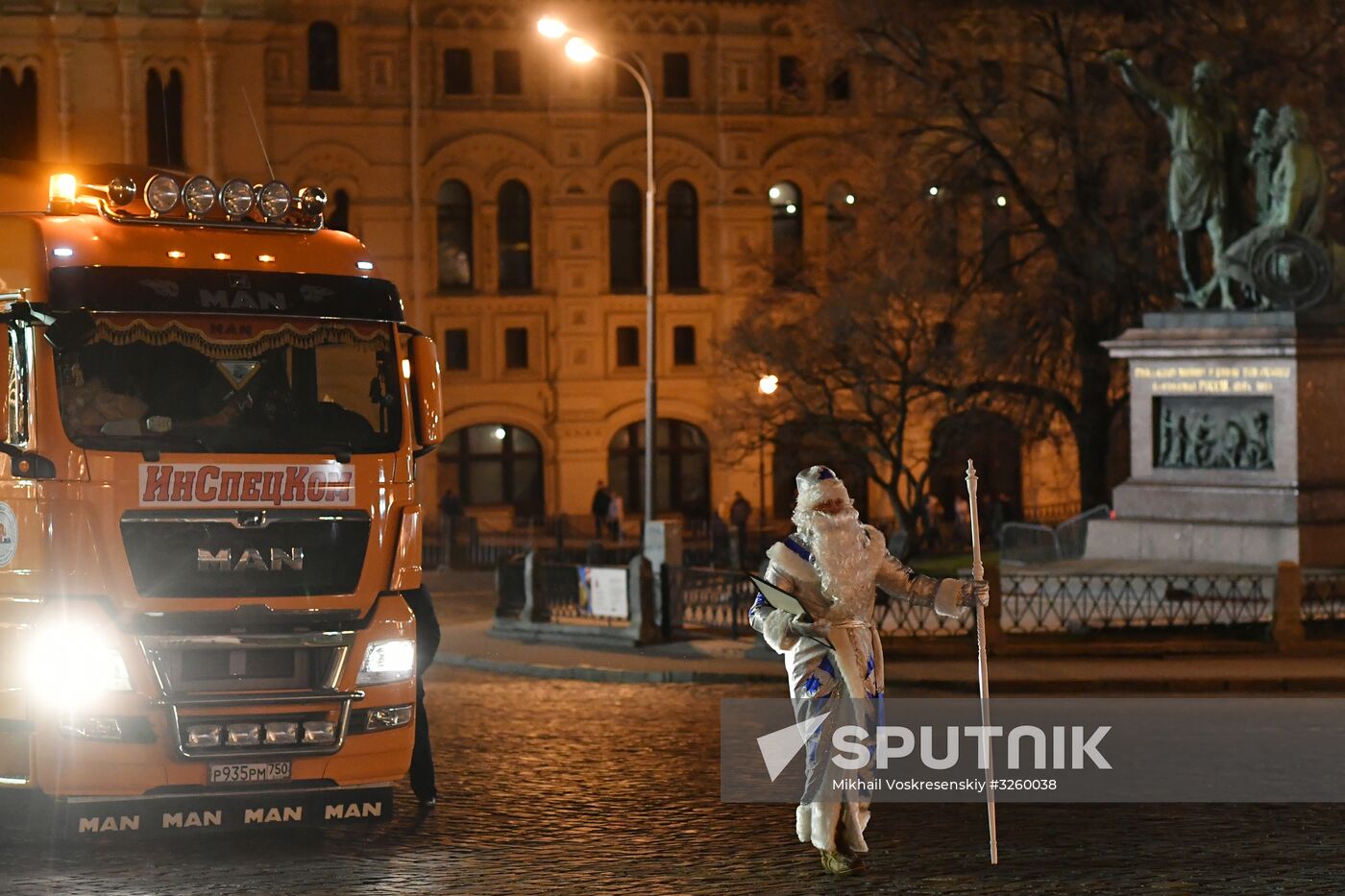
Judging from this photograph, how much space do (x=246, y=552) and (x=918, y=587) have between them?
3.48 meters

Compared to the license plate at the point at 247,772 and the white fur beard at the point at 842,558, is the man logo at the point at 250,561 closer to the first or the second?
the license plate at the point at 247,772

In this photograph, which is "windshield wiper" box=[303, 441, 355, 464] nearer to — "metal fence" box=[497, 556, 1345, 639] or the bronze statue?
"metal fence" box=[497, 556, 1345, 639]

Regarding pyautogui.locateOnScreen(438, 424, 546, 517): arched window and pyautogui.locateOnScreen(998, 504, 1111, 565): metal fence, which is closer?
pyautogui.locateOnScreen(998, 504, 1111, 565): metal fence

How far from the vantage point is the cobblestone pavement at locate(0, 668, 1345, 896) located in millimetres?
11367

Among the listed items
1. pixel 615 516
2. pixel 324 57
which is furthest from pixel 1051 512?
pixel 324 57

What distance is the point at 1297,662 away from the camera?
2217 cm

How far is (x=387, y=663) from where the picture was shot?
500 inches

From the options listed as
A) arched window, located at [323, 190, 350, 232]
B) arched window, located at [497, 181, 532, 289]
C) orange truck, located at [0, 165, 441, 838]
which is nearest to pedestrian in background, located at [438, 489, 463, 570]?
arched window, located at [323, 190, 350, 232]

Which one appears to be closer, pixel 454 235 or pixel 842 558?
pixel 842 558

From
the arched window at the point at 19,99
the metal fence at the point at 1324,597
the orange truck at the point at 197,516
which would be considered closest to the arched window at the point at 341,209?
the arched window at the point at 19,99

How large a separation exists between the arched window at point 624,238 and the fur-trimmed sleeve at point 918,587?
45.6 metres

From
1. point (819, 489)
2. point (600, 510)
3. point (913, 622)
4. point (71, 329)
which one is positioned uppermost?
point (71, 329)

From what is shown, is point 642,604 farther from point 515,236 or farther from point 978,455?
point 515,236

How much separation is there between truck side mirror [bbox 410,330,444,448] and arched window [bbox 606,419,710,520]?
4386cm
